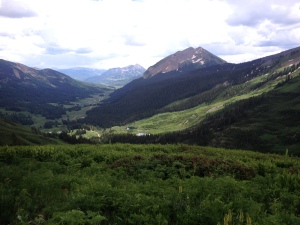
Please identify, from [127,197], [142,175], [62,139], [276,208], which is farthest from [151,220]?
[62,139]

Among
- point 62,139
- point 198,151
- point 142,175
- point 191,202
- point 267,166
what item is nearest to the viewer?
point 191,202

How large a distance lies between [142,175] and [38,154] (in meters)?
15.6

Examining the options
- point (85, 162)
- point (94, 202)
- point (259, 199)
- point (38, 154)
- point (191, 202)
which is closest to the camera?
point (94, 202)

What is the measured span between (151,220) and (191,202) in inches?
126

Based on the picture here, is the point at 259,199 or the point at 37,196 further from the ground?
the point at 37,196

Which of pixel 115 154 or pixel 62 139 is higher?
pixel 115 154

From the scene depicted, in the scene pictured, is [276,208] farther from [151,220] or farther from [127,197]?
[127,197]

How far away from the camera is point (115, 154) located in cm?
3069

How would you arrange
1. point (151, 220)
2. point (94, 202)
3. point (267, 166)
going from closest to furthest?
point (151, 220), point (94, 202), point (267, 166)

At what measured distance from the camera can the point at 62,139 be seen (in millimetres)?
183250

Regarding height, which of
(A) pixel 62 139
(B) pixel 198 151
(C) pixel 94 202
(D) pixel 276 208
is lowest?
(A) pixel 62 139

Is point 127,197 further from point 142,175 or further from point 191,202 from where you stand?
point 142,175

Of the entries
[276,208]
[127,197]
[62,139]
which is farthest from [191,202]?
[62,139]

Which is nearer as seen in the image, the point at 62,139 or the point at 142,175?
the point at 142,175
